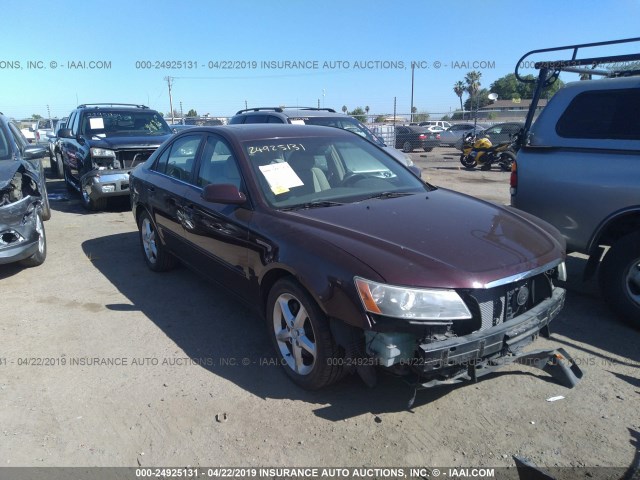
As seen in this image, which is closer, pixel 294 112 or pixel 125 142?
pixel 125 142

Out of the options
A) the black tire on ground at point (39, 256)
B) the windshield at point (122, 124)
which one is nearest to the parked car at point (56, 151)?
the windshield at point (122, 124)

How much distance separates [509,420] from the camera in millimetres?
2859

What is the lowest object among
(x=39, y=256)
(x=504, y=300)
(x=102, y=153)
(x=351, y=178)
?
(x=39, y=256)

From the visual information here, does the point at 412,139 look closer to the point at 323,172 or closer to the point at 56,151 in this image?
the point at 56,151

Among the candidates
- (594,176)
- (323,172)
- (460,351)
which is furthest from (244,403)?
(594,176)

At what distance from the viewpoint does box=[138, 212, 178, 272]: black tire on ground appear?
5246 millimetres

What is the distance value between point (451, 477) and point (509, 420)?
63 centimetres

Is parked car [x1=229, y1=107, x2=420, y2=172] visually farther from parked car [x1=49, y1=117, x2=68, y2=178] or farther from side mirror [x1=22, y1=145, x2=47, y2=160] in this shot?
parked car [x1=49, y1=117, x2=68, y2=178]

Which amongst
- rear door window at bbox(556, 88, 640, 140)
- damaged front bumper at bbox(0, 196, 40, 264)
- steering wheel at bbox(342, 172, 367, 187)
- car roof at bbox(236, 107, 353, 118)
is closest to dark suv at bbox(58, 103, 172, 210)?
car roof at bbox(236, 107, 353, 118)

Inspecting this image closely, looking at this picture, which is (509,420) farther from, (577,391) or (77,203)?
(77,203)

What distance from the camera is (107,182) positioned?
27.6 feet

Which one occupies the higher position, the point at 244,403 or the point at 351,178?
the point at 351,178

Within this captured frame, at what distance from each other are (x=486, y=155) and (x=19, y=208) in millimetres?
14216

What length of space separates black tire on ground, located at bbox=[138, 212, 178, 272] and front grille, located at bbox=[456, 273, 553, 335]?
11.6 ft
